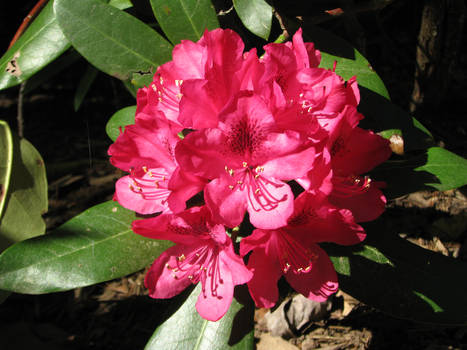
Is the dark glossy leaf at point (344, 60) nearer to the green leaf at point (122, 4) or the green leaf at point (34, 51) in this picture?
the green leaf at point (122, 4)

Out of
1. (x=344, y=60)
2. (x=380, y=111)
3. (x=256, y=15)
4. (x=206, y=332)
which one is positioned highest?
(x=256, y=15)

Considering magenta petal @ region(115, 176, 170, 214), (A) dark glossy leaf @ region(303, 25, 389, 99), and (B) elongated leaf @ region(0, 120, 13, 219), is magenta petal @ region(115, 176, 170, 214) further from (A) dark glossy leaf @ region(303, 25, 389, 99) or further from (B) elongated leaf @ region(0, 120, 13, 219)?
(A) dark glossy leaf @ region(303, 25, 389, 99)

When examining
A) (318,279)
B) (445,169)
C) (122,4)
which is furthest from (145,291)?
(445,169)

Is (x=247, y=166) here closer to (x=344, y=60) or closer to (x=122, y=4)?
(x=344, y=60)

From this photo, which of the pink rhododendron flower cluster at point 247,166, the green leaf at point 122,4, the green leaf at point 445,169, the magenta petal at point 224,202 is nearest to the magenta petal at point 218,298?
the pink rhododendron flower cluster at point 247,166

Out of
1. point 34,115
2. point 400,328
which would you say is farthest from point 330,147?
point 34,115

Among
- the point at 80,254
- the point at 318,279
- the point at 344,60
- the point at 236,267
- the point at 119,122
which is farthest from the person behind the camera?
the point at 119,122
